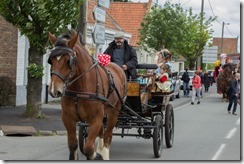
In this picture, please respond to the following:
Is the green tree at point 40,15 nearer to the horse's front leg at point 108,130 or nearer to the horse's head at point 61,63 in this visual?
the horse's front leg at point 108,130

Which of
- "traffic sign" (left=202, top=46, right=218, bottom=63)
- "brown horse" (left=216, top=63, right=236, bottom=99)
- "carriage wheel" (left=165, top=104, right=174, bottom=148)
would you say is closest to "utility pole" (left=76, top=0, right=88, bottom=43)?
"brown horse" (left=216, top=63, right=236, bottom=99)

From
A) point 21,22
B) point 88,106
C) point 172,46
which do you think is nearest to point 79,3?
point 21,22

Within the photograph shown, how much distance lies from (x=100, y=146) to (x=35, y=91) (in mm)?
7175

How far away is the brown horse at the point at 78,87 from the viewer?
268 inches

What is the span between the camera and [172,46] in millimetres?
32438

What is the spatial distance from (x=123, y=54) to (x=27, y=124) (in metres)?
5.47

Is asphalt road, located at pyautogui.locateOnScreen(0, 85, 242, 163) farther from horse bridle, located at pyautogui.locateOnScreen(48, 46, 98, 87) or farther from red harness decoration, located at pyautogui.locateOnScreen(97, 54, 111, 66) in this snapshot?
horse bridle, located at pyautogui.locateOnScreen(48, 46, 98, 87)

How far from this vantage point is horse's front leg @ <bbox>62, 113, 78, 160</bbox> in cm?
746

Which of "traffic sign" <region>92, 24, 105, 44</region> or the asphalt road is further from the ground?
"traffic sign" <region>92, 24, 105, 44</region>

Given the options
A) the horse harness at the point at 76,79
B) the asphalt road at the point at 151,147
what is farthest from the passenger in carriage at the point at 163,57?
the horse harness at the point at 76,79

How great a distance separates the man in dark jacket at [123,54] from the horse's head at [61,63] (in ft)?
8.52

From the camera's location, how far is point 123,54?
9703 mm

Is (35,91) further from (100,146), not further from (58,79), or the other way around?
(58,79)

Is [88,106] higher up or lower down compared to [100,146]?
higher up
